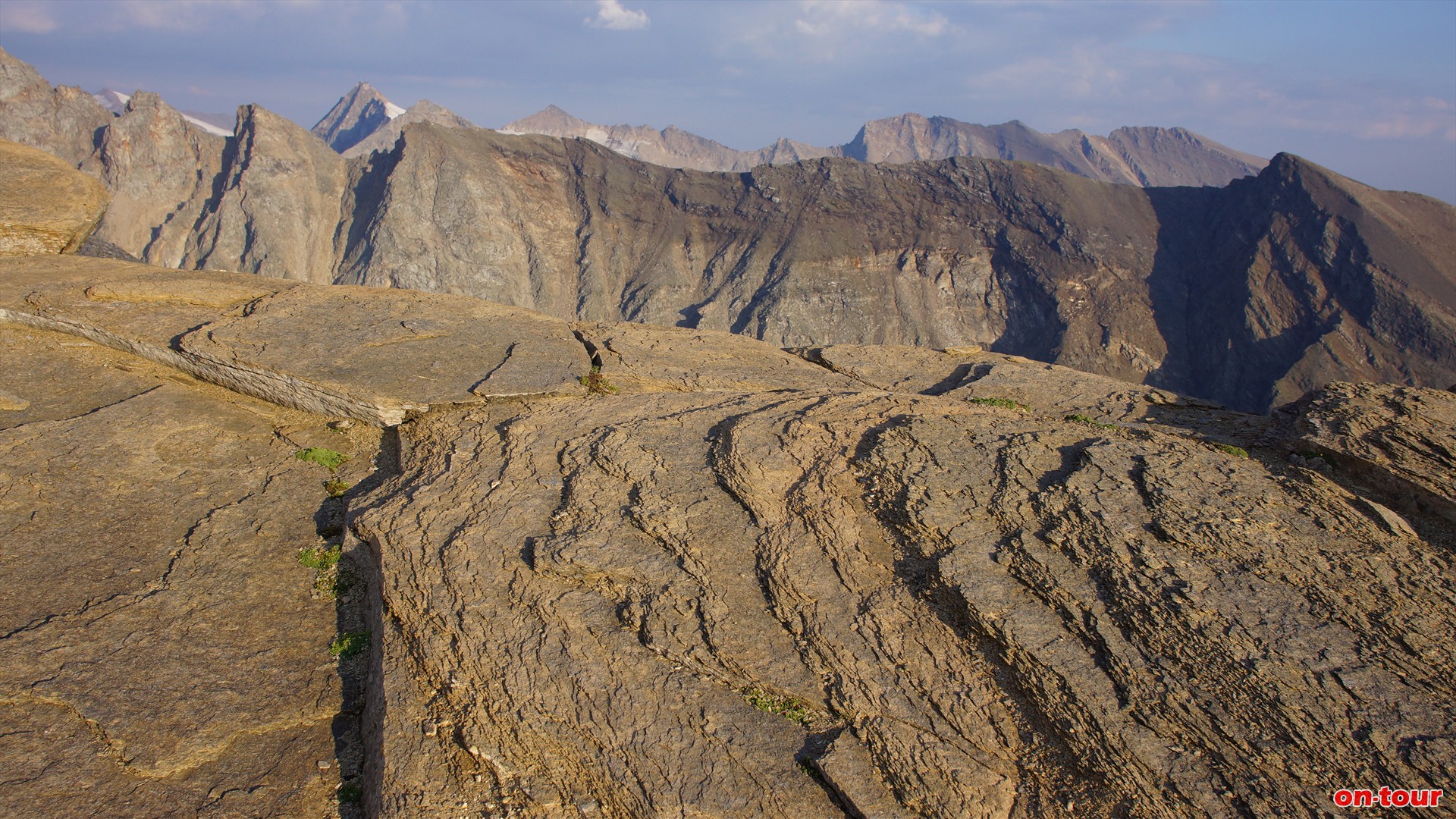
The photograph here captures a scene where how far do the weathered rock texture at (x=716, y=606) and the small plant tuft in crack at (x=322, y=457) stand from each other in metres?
0.29

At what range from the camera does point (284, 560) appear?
8203mm

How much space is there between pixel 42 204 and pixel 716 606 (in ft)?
59.3

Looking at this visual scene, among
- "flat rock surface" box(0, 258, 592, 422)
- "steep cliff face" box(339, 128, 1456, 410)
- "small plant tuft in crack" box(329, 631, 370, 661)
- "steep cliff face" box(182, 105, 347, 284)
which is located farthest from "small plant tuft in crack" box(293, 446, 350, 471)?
"steep cliff face" box(182, 105, 347, 284)

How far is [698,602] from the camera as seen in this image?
22.5 ft

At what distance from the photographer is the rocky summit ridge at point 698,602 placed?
18.0 feet

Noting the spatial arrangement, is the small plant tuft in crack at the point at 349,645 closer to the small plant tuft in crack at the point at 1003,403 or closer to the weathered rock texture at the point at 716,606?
the weathered rock texture at the point at 716,606

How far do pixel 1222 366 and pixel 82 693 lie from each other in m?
94.8

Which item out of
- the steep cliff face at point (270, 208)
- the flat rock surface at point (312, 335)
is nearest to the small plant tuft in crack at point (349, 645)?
the flat rock surface at point (312, 335)

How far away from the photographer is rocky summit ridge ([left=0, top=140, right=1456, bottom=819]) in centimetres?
550

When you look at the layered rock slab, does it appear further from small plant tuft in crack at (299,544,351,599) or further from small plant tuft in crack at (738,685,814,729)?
small plant tuft in crack at (299,544,351,599)

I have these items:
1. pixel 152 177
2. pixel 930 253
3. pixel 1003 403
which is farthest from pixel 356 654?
pixel 152 177

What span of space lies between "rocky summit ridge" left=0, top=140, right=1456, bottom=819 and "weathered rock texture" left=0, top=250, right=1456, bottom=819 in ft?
0.11

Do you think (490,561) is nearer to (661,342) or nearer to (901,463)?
(901,463)

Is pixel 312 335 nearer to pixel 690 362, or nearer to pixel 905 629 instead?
pixel 690 362
